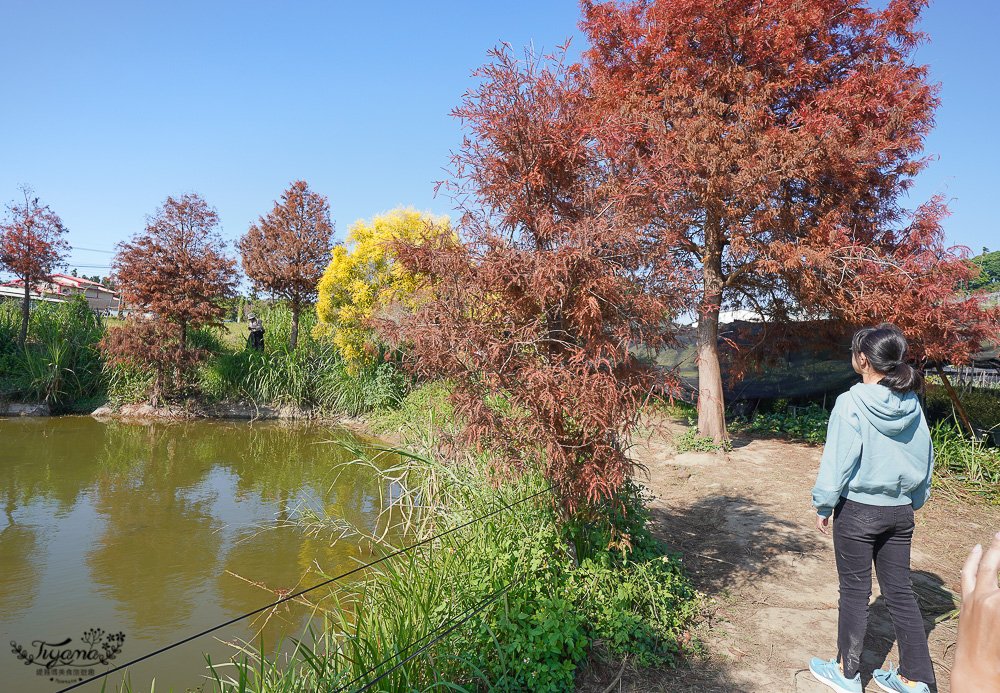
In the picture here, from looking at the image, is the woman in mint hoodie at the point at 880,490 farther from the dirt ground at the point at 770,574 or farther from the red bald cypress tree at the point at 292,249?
the red bald cypress tree at the point at 292,249

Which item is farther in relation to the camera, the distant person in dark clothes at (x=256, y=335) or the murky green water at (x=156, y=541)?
the distant person in dark clothes at (x=256, y=335)

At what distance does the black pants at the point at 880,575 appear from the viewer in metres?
2.43

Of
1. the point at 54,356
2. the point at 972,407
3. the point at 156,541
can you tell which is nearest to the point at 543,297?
the point at 156,541

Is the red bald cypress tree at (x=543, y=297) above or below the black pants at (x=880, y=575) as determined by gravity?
above

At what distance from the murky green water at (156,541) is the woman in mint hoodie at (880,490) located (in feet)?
9.02

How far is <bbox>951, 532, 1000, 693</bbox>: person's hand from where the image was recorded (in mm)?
686

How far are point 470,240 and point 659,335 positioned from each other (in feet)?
3.63

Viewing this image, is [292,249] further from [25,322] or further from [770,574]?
[770,574]

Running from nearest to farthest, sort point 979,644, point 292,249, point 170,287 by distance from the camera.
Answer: point 979,644
point 170,287
point 292,249

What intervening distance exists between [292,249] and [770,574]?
1227 cm

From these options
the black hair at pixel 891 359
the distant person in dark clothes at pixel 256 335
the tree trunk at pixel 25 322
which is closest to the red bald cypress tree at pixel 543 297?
the black hair at pixel 891 359

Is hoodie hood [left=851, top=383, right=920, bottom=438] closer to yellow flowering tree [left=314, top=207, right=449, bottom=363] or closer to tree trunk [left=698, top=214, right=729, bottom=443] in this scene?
tree trunk [left=698, top=214, right=729, bottom=443]

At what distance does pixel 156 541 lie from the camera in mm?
5020

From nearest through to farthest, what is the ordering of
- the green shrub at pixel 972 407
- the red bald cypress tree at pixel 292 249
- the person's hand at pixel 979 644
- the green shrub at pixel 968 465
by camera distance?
the person's hand at pixel 979 644 → the green shrub at pixel 968 465 → the green shrub at pixel 972 407 → the red bald cypress tree at pixel 292 249
